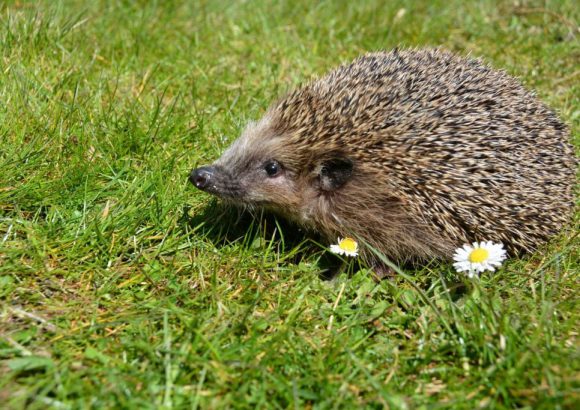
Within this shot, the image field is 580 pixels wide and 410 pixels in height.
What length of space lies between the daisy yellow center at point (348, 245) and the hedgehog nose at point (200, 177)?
33.8 inches

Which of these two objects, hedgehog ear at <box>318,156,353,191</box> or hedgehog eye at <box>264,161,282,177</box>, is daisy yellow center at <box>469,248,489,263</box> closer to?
hedgehog ear at <box>318,156,353,191</box>

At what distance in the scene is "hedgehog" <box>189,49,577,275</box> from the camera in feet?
12.4

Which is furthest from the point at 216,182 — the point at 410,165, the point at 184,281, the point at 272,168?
the point at 410,165

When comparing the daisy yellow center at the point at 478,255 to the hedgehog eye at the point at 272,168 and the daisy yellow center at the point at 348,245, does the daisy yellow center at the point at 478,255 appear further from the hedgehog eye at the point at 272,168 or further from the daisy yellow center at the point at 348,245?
the hedgehog eye at the point at 272,168

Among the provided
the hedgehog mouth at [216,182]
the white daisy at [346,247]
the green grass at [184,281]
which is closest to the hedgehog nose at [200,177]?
the hedgehog mouth at [216,182]

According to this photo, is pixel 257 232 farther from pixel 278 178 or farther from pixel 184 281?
pixel 184 281

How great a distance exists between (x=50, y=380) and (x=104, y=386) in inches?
8.4

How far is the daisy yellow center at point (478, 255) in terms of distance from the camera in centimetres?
356

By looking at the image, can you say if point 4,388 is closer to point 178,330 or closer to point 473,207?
point 178,330

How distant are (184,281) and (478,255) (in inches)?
62.0

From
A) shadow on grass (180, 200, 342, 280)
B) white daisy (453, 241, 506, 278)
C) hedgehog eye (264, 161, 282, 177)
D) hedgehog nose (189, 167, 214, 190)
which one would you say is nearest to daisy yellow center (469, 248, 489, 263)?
white daisy (453, 241, 506, 278)

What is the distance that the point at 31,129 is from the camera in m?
4.29

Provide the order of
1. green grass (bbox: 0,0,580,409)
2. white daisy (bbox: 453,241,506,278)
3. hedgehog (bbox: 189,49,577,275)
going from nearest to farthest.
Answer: green grass (bbox: 0,0,580,409) < white daisy (bbox: 453,241,506,278) < hedgehog (bbox: 189,49,577,275)

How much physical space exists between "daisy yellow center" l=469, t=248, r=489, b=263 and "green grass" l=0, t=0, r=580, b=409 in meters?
0.15
